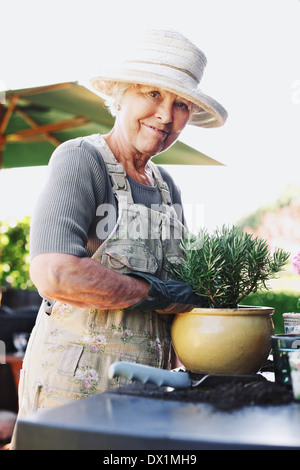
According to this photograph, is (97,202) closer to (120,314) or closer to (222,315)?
(120,314)

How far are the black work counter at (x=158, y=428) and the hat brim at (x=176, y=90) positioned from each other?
38.9 inches

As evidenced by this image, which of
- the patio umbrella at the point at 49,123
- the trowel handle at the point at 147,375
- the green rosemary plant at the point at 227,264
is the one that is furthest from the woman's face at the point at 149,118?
the patio umbrella at the point at 49,123

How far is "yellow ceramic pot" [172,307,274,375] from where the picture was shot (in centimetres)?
109

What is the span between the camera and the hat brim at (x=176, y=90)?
1.43 metres

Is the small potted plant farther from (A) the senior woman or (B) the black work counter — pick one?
(B) the black work counter

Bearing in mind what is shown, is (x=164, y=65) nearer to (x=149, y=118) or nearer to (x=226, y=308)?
(x=149, y=118)

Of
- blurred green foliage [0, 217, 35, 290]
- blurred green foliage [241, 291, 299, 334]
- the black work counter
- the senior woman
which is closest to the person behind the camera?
the black work counter

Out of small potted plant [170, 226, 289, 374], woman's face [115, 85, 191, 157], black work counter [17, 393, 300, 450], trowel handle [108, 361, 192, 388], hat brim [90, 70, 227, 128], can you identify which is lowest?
black work counter [17, 393, 300, 450]

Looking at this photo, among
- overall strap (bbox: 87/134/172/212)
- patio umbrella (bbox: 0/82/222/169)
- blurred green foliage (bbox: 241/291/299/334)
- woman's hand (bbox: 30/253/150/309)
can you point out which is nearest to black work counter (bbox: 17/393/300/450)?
woman's hand (bbox: 30/253/150/309)

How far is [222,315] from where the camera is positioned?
1.10 m

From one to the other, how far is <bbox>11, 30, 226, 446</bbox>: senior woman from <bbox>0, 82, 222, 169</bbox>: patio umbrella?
2331 millimetres

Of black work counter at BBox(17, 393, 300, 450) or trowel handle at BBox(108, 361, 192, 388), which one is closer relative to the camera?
black work counter at BBox(17, 393, 300, 450)

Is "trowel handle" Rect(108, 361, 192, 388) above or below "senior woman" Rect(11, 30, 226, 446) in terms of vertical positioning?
below

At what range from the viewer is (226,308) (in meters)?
1.14
